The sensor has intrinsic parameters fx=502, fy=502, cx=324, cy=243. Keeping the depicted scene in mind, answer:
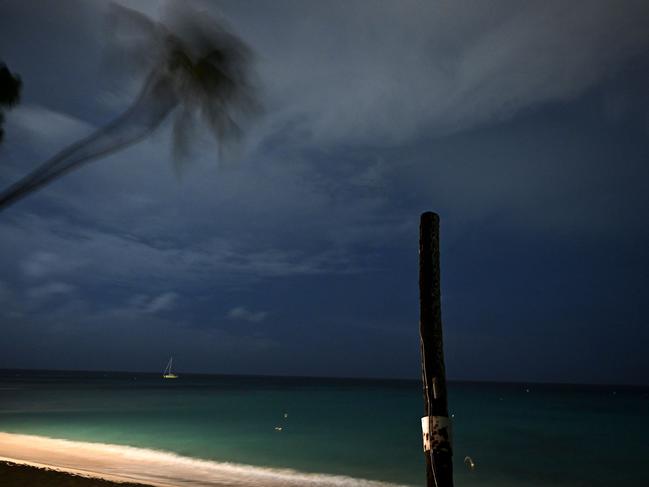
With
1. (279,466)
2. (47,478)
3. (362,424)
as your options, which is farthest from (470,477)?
(362,424)

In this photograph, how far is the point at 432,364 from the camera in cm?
456

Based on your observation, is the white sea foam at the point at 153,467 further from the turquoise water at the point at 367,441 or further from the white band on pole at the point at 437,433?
the white band on pole at the point at 437,433

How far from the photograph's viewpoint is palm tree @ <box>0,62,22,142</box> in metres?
9.29

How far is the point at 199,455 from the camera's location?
22125 mm

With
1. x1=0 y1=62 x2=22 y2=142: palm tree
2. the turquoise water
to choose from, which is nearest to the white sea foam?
the turquoise water

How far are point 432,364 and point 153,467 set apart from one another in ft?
54.6

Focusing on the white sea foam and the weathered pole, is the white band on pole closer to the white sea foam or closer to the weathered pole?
the weathered pole

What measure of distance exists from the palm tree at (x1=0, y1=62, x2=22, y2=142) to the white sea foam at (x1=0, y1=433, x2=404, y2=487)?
10.3 m

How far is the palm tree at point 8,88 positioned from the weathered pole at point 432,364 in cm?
867

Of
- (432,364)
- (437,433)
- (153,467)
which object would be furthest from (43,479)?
(432,364)

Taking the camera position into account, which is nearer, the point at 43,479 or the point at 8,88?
the point at 8,88

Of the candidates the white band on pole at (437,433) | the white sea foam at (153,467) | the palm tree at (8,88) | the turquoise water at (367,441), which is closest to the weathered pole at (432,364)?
the white band on pole at (437,433)

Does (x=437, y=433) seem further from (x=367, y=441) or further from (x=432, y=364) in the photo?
(x=367, y=441)

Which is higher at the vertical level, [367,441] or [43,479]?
[43,479]
